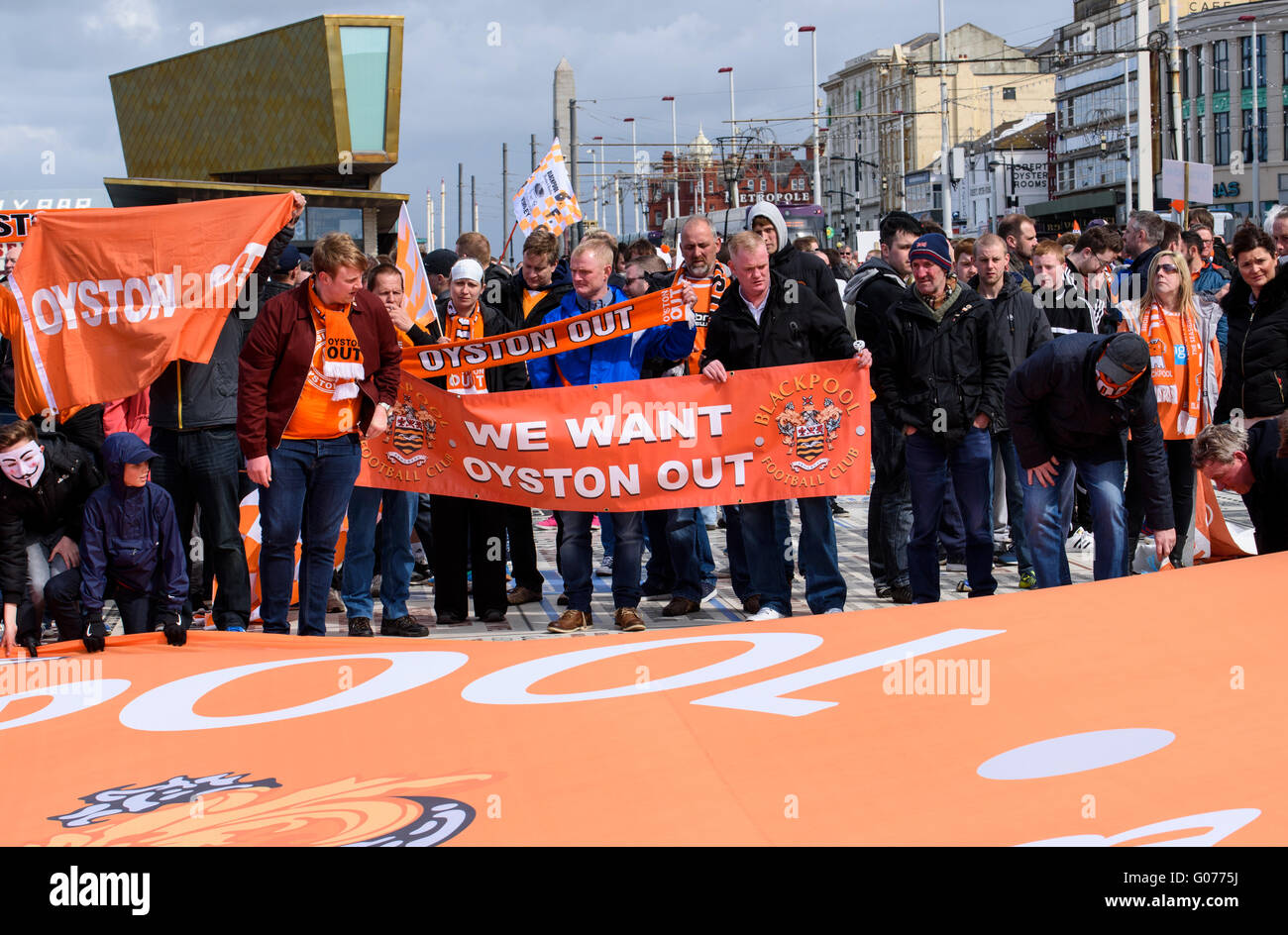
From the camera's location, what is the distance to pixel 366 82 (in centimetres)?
3266

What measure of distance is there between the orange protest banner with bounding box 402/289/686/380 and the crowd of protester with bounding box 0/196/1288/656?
0.09 meters

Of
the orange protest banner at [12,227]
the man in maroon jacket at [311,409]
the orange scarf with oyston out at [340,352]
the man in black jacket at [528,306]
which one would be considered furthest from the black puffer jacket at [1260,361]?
the orange protest banner at [12,227]

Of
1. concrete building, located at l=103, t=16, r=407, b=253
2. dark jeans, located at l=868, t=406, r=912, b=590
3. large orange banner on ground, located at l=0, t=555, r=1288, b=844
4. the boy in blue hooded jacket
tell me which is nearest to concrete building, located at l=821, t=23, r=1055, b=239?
concrete building, located at l=103, t=16, r=407, b=253

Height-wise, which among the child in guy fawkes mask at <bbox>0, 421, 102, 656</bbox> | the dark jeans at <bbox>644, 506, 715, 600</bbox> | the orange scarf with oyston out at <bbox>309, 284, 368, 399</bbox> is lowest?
the dark jeans at <bbox>644, 506, 715, 600</bbox>

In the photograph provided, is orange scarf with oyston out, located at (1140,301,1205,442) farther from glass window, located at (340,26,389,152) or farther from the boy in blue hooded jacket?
glass window, located at (340,26,389,152)

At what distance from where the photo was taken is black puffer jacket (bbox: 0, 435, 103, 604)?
7.09 m

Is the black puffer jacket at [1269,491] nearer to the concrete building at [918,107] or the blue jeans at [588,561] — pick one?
the blue jeans at [588,561]

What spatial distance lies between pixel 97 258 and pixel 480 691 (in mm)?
4464

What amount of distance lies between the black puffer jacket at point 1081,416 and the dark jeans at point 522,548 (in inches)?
124

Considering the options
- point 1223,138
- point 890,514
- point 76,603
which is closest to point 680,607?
point 890,514

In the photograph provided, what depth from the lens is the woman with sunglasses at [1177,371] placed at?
28.3ft

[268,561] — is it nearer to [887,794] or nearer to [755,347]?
[755,347]
